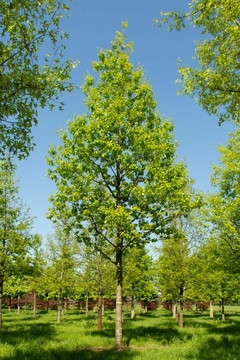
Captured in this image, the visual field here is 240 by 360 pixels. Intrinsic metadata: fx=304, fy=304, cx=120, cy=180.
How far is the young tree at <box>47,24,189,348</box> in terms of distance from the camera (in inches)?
502

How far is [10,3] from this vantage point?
630 cm

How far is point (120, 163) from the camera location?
13484 mm

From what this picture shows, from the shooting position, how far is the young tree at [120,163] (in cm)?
1276

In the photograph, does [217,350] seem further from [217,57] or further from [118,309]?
[217,57]

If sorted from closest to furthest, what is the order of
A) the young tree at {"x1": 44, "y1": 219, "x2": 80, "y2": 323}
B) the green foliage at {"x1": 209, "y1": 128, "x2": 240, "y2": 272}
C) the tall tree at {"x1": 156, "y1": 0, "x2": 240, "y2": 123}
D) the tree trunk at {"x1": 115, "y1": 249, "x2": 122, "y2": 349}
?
1. the tall tree at {"x1": 156, "y1": 0, "x2": 240, "y2": 123}
2. the tree trunk at {"x1": 115, "y1": 249, "x2": 122, "y2": 349}
3. the green foliage at {"x1": 209, "y1": 128, "x2": 240, "y2": 272}
4. the young tree at {"x1": 44, "y1": 219, "x2": 80, "y2": 323}

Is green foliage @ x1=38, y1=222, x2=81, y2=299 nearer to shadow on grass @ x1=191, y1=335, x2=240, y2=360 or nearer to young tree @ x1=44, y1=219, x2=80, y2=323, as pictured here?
young tree @ x1=44, y1=219, x2=80, y2=323

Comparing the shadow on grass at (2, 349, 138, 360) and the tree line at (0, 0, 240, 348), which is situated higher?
the tree line at (0, 0, 240, 348)

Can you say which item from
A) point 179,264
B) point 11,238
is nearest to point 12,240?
point 11,238

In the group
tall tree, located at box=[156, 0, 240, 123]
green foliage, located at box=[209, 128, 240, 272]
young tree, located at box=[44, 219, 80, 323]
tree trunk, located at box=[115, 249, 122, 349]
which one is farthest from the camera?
young tree, located at box=[44, 219, 80, 323]

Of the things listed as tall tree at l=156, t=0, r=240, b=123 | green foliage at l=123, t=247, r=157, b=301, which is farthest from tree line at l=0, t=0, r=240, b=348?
Answer: green foliage at l=123, t=247, r=157, b=301

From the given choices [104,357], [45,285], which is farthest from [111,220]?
[45,285]

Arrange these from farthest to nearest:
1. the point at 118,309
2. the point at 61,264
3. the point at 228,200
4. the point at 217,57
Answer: the point at 61,264 < the point at 228,200 < the point at 118,309 < the point at 217,57

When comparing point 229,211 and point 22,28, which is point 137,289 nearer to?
point 229,211

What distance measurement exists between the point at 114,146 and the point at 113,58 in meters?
4.79
